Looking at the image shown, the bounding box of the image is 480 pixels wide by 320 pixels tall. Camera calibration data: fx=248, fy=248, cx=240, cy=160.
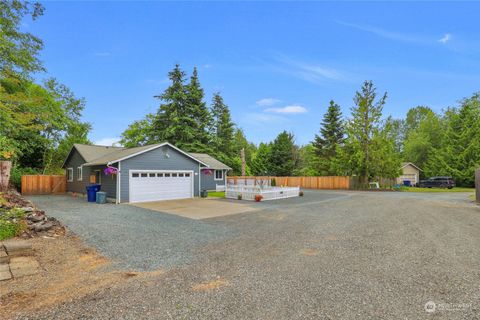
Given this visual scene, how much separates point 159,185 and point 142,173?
1.28 meters

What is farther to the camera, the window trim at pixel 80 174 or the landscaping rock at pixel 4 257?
the window trim at pixel 80 174

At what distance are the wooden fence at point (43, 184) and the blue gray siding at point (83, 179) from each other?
2.78ft

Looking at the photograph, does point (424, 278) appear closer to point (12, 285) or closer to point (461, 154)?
point (12, 285)

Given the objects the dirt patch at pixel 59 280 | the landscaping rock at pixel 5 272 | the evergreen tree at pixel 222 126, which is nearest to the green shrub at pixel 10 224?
the dirt patch at pixel 59 280

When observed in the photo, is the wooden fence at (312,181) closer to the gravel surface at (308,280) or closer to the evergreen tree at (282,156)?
the evergreen tree at (282,156)

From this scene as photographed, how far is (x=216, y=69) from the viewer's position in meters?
20.4

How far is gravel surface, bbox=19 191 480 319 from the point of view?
2957 millimetres

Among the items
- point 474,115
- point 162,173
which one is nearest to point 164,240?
point 162,173

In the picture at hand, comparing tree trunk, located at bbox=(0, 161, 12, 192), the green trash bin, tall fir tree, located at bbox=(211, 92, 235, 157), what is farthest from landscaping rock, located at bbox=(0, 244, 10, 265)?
tall fir tree, located at bbox=(211, 92, 235, 157)

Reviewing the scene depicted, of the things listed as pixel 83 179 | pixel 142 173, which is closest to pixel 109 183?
pixel 142 173

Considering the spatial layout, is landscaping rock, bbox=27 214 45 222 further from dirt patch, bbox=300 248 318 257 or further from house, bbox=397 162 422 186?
house, bbox=397 162 422 186

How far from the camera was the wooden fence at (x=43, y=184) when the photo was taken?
1923cm

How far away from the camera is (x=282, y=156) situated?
119 ft

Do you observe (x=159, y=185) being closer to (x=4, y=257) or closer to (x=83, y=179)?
(x=83, y=179)
